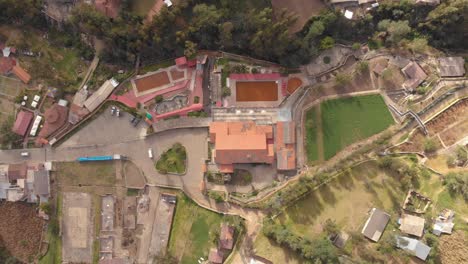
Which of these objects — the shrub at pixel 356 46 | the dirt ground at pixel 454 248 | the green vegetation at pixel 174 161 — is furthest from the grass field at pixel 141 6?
the dirt ground at pixel 454 248

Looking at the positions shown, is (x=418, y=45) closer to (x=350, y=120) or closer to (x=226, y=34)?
(x=350, y=120)

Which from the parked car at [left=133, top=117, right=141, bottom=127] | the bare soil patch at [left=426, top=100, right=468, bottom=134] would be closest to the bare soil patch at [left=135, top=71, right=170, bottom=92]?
the parked car at [left=133, top=117, right=141, bottom=127]

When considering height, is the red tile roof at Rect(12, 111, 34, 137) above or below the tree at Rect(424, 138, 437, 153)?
above

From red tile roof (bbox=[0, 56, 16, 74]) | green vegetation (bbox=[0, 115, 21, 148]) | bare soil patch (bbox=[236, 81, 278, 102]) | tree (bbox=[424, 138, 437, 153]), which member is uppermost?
red tile roof (bbox=[0, 56, 16, 74])

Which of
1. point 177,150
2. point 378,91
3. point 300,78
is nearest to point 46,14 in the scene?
point 177,150

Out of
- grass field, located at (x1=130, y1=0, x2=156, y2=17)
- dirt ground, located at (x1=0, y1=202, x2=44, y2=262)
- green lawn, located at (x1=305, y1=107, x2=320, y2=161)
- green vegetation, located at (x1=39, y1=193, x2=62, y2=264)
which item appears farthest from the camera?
dirt ground, located at (x1=0, y1=202, x2=44, y2=262)

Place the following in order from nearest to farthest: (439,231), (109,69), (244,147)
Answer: (439,231), (244,147), (109,69)

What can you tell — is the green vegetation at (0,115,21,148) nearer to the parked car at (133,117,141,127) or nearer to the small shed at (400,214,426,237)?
the parked car at (133,117,141,127)

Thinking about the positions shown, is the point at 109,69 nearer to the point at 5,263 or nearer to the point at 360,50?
the point at 5,263
